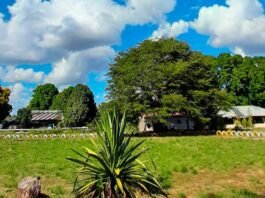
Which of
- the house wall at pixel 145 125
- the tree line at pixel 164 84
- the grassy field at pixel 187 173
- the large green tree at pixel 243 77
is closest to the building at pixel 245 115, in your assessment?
the large green tree at pixel 243 77

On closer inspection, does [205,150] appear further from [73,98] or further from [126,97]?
[73,98]

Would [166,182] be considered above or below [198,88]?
below

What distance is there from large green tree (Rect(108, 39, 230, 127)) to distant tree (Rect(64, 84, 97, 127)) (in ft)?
45.1

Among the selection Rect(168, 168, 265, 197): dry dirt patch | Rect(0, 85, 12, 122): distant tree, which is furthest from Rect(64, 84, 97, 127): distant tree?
Rect(168, 168, 265, 197): dry dirt patch

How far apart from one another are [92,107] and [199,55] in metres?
22.0

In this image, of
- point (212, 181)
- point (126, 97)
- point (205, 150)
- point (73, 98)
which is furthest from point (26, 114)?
point (212, 181)

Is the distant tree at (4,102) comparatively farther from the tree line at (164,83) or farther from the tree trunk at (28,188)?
the tree trunk at (28,188)

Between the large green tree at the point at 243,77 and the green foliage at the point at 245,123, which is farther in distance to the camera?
the large green tree at the point at 243,77

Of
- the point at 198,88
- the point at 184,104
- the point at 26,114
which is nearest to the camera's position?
the point at 184,104

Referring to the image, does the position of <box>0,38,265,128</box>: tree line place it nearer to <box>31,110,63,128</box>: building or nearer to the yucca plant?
the yucca plant

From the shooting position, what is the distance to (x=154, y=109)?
3756cm

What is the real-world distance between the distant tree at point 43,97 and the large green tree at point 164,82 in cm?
5261

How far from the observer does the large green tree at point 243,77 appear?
65.1 m

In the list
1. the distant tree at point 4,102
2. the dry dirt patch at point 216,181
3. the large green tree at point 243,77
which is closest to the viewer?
the dry dirt patch at point 216,181
